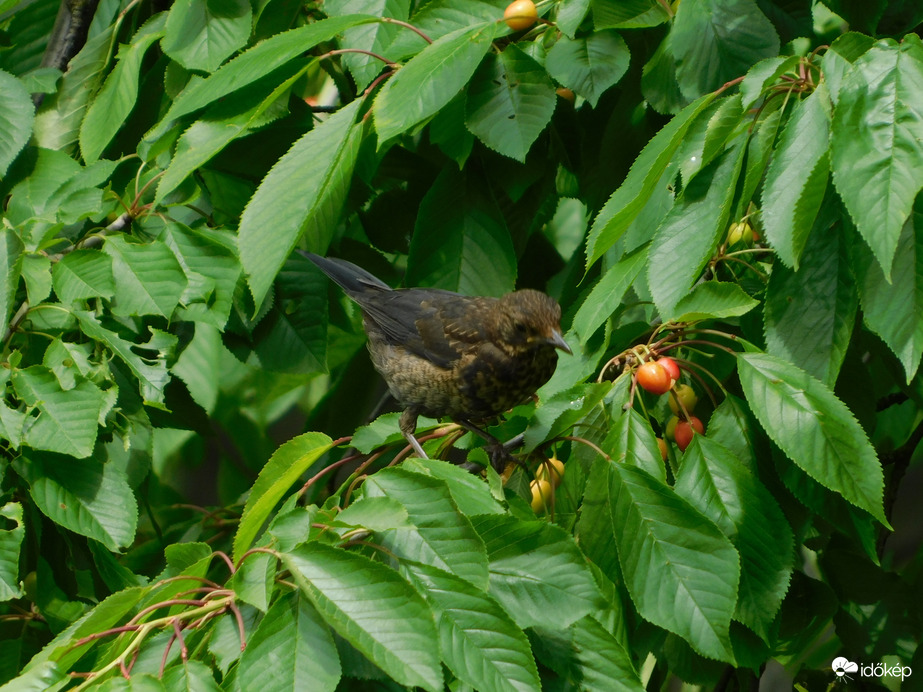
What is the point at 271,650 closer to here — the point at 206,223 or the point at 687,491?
the point at 687,491

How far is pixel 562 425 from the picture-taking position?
1.98m

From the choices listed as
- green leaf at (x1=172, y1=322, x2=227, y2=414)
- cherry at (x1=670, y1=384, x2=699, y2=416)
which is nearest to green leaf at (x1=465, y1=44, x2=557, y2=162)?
cherry at (x1=670, y1=384, x2=699, y2=416)

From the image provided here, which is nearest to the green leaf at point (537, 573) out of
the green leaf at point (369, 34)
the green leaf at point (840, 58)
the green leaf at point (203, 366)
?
the green leaf at point (840, 58)

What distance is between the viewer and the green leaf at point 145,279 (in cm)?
234

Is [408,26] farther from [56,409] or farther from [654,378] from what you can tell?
[56,409]

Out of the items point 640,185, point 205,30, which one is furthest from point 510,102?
point 205,30

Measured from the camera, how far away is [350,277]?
319 cm

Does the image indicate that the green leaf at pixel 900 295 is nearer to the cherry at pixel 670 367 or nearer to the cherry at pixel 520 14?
the cherry at pixel 670 367

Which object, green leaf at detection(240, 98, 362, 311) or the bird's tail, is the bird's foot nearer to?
green leaf at detection(240, 98, 362, 311)

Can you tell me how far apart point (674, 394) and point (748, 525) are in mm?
329

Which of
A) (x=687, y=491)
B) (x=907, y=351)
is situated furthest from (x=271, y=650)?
(x=907, y=351)

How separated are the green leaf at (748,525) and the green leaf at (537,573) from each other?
329 mm

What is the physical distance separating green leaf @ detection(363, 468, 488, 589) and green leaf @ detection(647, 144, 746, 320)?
54cm

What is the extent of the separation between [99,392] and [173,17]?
110cm
